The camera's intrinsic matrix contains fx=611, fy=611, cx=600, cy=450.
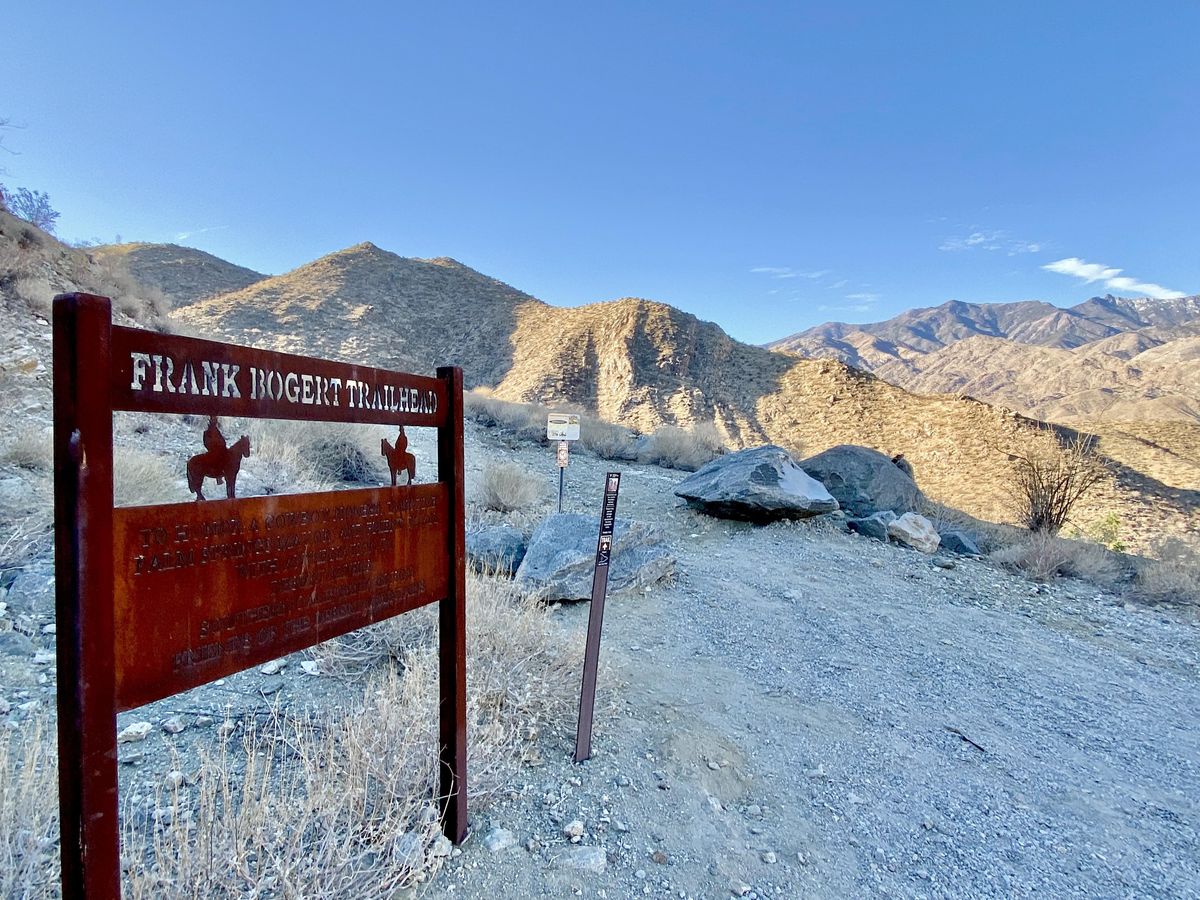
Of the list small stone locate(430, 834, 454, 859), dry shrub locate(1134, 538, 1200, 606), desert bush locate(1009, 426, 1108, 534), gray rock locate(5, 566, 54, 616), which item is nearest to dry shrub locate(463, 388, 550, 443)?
desert bush locate(1009, 426, 1108, 534)

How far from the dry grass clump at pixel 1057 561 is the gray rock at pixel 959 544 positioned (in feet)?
1.21

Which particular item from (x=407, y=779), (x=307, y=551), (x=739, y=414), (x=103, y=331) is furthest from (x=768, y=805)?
(x=739, y=414)

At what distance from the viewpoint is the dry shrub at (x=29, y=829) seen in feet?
5.56

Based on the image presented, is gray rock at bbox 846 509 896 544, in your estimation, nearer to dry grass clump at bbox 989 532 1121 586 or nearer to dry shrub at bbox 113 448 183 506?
dry grass clump at bbox 989 532 1121 586

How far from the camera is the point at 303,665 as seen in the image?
379cm

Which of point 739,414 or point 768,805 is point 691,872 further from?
point 739,414

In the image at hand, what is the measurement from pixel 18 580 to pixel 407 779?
355 centimetres

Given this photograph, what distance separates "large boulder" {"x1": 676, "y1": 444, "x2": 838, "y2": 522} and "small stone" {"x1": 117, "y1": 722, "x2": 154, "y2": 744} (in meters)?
6.77

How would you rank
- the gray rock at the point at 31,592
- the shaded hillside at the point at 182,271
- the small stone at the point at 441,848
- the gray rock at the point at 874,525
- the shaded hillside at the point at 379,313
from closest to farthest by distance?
the small stone at the point at 441,848
the gray rock at the point at 31,592
the gray rock at the point at 874,525
the shaded hillside at the point at 379,313
the shaded hillside at the point at 182,271

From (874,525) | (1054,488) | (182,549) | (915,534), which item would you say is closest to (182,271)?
(874,525)

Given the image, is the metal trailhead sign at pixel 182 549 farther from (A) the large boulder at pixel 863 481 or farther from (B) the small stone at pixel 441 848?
(A) the large boulder at pixel 863 481

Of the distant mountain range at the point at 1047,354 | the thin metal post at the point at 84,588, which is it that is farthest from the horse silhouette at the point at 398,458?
the distant mountain range at the point at 1047,354

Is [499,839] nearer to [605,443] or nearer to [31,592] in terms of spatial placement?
[31,592]

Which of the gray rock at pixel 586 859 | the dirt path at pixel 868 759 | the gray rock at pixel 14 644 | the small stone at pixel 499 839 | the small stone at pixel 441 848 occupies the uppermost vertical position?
the gray rock at pixel 14 644
